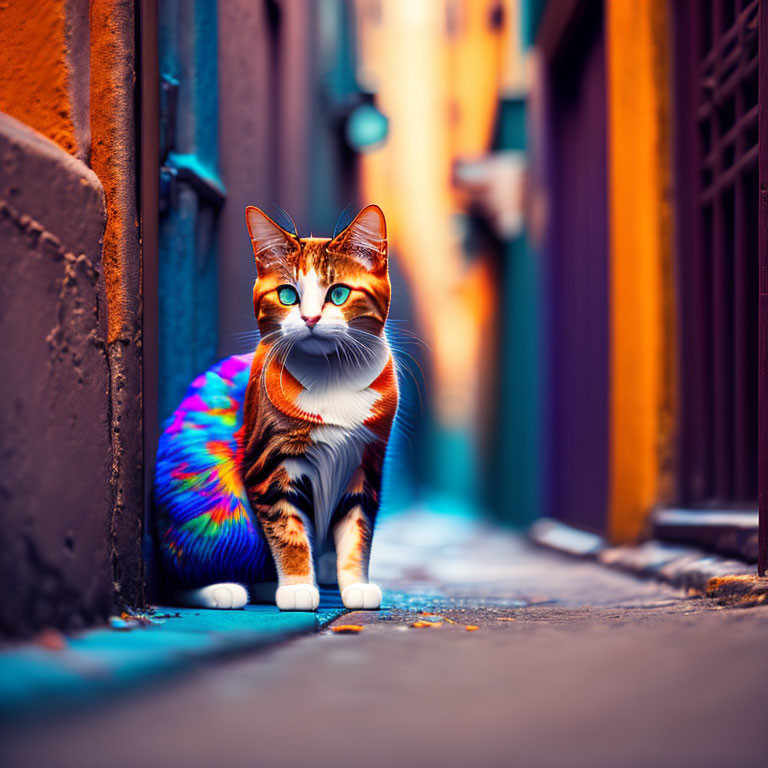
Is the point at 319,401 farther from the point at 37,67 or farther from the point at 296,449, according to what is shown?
the point at 37,67

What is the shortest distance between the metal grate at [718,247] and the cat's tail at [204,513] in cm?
154

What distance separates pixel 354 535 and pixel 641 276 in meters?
1.82

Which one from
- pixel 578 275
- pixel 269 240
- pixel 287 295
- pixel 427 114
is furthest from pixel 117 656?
pixel 427 114

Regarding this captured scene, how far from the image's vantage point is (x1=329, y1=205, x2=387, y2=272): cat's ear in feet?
6.40

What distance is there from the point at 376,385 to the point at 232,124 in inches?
54.0

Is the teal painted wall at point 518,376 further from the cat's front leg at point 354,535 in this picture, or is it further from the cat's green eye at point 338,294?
the cat's green eye at point 338,294

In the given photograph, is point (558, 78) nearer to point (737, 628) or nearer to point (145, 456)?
point (145, 456)

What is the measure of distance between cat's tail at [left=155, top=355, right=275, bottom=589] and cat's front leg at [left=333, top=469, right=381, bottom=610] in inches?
6.8

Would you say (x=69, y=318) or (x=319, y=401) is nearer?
(x=69, y=318)

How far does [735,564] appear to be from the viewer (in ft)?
7.70

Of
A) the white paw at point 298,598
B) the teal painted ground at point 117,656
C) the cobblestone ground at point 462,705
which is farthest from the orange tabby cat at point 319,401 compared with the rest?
the cobblestone ground at point 462,705

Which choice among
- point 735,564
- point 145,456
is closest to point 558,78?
point 735,564

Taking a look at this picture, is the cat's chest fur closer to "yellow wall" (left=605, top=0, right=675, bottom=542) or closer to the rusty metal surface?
the rusty metal surface

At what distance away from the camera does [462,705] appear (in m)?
1.08
